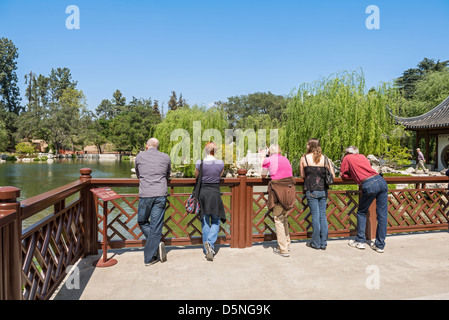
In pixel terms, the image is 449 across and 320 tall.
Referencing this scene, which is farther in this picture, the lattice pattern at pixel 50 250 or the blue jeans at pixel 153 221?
the blue jeans at pixel 153 221

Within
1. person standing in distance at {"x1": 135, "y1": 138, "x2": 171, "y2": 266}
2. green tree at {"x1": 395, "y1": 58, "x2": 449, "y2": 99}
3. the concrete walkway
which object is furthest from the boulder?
green tree at {"x1": 395, "y1": 58, "x2": 449, "y2": 99}

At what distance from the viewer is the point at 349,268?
3.35m

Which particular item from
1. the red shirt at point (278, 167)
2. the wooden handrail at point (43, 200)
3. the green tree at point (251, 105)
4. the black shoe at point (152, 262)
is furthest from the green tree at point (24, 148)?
the red shirt at point (278, 167)

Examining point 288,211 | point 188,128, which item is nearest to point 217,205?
point 288,211

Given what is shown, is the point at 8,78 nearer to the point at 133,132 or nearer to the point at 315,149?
the point at 133,132

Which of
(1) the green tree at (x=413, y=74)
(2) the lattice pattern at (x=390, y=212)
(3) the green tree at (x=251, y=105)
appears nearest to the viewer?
(2) the lattice pattern at (x=390, y=212)

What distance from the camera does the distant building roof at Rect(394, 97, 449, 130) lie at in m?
17.1

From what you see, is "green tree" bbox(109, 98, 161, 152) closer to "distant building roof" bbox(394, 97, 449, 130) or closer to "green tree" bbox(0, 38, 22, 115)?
"green tree" bbox(0, 38, 22, 115)

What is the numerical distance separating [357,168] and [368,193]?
365mm

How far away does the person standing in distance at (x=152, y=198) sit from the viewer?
11.2 feet

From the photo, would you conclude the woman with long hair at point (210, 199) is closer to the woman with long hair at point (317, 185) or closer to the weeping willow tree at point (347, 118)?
the woman with long hair at point (317, 185)

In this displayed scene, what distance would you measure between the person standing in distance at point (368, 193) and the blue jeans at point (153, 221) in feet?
8.70

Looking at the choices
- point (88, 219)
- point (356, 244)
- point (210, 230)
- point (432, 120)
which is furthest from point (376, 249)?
point (432, 120)

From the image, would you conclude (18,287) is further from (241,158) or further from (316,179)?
(241,158)
